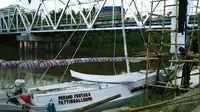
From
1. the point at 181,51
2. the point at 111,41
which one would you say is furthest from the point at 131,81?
the point at 111,41

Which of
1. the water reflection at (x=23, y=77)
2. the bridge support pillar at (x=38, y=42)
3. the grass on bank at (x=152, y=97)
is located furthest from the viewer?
the bridge support pillar at (x=38, y=42)

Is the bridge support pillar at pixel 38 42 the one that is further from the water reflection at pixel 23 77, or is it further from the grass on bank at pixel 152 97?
the grass on bank at pixel 152 97

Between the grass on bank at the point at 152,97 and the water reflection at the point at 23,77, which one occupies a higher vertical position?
the grass on bank at the point at 152,97

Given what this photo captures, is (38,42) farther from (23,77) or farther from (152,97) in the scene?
(152,97)

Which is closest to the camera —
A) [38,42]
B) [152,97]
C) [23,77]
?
[152,97]

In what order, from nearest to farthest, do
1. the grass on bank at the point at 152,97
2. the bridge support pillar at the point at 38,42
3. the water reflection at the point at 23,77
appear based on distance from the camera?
the grass on bank at the point at 152,97 < the water reflection at the point at 23,77 < the bridge support pillar at the point at 38,42

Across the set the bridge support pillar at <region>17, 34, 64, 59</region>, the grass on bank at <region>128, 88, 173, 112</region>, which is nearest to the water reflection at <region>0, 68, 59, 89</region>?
the grass on bank at <region>128, 88, 173, 112</region>

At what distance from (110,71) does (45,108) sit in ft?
44.3

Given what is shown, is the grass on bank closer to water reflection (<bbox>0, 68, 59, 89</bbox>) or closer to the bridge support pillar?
water reflection (<bbox>0, 68, 59, 89</bbox>)

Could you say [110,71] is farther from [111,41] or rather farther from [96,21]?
[111,41]

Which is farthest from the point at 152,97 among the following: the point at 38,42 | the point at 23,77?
the point at 38,42

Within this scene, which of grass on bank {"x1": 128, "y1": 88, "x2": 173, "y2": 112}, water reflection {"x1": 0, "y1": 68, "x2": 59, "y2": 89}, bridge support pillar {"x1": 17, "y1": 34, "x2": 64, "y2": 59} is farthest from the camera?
bridge support pillar {"x1": 17, "y1": 34, "x2": 64, "y2": 59}

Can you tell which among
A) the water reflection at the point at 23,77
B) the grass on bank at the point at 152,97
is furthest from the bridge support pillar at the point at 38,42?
the grass on bank at the point at 152,97

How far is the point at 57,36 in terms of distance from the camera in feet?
173
